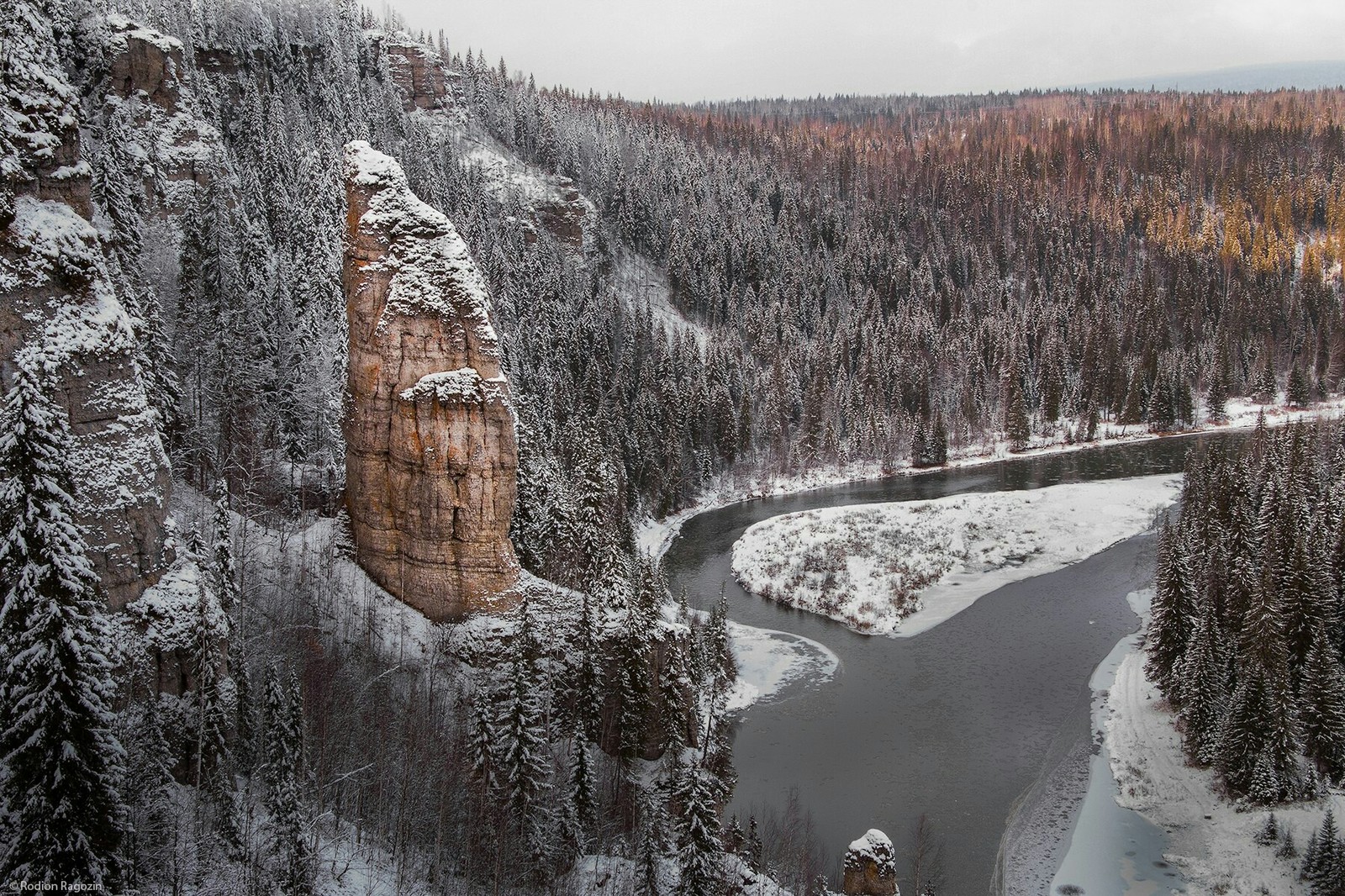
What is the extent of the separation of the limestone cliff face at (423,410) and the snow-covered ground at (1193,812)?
25482 mm

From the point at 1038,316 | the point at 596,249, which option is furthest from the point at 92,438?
the point at 1038,316

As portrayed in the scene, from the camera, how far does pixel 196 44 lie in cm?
10588

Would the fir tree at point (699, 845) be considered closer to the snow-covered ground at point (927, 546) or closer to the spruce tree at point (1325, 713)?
the spruce tree at point (1325, 713)

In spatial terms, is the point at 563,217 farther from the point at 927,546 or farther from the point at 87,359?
the point at 87,359

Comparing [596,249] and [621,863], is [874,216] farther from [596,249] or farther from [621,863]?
[621,863]

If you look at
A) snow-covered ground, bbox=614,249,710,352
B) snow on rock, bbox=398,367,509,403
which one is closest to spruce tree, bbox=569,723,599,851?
snow on rock, bbox=398,367,509,403

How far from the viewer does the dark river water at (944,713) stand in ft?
108

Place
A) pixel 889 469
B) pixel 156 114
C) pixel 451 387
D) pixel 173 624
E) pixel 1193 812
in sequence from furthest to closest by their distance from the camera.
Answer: pixel 889 469
pixel 156 114
pixel 1193 812
pixel 451 387
pixel 173 624

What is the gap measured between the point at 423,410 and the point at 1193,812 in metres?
31.9

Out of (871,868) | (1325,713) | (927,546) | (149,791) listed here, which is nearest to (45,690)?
(149,791)

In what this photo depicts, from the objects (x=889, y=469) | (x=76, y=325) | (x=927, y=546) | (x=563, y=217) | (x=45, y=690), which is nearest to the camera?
(x=45, y=690)

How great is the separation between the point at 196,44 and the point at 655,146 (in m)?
77.7

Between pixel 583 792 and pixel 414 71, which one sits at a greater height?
pixel 414 71

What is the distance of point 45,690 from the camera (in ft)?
43.9
